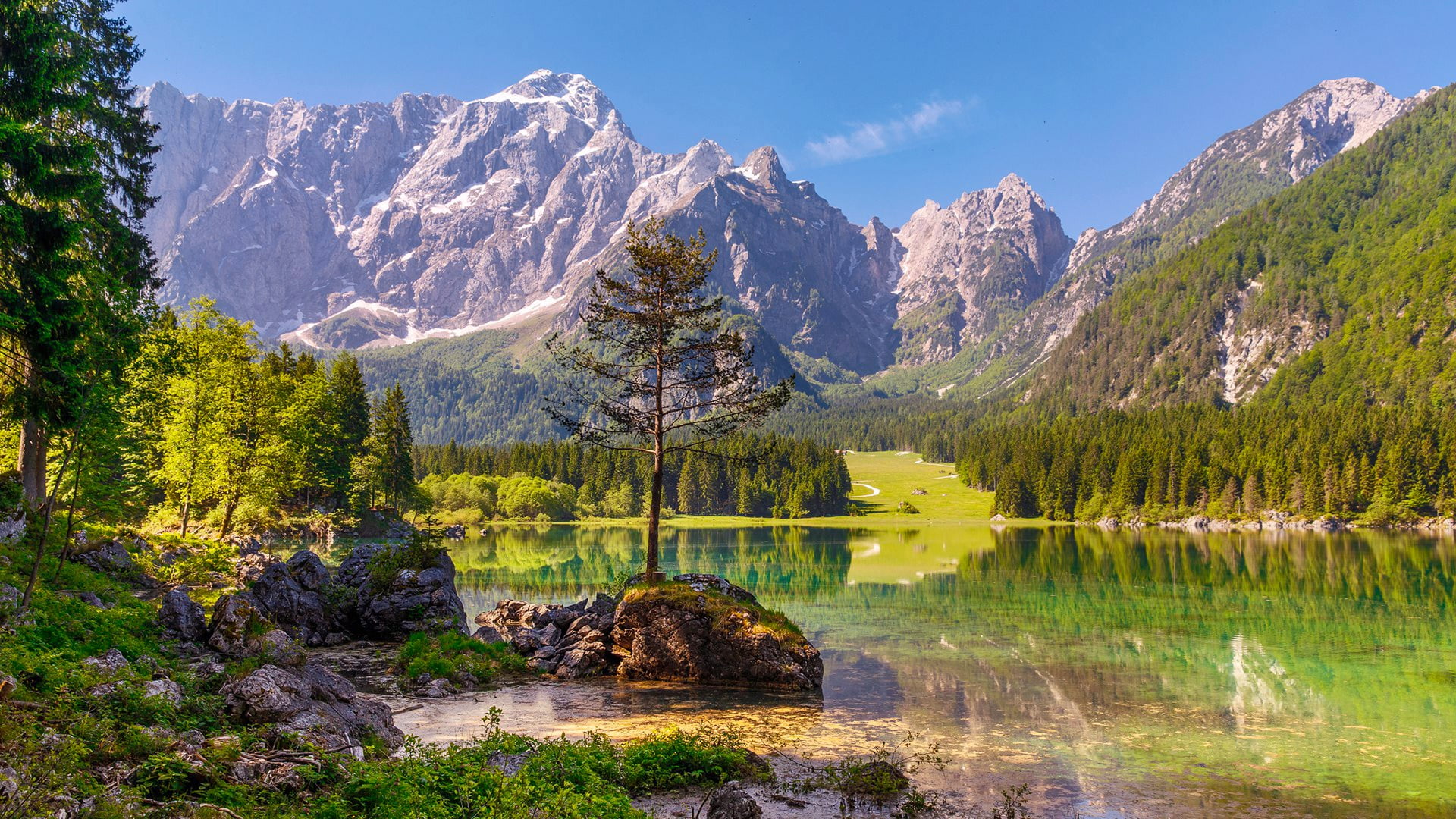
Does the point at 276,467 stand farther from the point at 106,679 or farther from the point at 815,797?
the point at 815,797

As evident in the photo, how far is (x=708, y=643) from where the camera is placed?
1055 inches

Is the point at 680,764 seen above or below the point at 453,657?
above

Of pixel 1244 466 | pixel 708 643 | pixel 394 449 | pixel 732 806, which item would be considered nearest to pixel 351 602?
pixel 708 643

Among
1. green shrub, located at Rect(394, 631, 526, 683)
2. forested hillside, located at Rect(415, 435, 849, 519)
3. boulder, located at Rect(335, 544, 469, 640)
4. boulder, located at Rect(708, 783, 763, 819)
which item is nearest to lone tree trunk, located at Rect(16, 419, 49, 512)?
boulder, located at Rect(335, 544, 469, 640)

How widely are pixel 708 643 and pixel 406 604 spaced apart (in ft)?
45.0

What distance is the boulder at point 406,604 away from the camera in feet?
104

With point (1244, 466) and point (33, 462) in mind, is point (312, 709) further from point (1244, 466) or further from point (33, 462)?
point (1244, 466)

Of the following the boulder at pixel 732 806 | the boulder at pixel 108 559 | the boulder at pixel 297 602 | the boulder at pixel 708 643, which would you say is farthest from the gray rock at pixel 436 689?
the boulder at pixel 108 559

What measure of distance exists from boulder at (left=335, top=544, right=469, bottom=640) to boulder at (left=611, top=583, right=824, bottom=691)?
Answer: 8.03 m

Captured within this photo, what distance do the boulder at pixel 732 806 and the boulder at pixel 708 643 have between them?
12.4 m

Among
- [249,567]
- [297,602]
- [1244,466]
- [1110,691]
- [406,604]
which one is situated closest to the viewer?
[1110,691]

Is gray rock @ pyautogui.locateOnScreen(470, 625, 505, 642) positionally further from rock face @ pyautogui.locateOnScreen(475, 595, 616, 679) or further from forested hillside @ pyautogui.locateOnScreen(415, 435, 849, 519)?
forested hillside @ pyautogui.locateOnScreen(415, 435, 849, 519)

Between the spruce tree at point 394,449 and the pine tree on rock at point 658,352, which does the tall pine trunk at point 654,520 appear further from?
the spruce tree at point 394,449

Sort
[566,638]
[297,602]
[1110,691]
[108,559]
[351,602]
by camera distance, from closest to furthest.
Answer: [1110,691] → [566,638] → [297,602] → [108,559] → [351,602]
